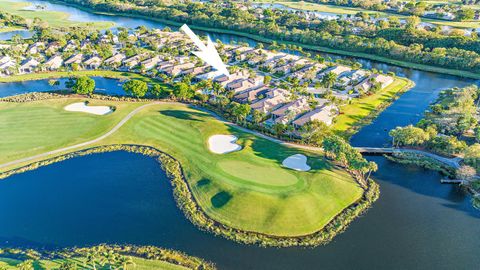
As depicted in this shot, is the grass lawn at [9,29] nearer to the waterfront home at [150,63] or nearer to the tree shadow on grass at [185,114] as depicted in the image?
the waterfront home at [150,63]

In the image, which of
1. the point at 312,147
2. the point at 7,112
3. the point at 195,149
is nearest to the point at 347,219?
the point at 312,147

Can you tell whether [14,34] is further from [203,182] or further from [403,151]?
[403,151]

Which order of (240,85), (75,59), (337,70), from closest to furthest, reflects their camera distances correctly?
(240,85), (337,70), (75,59)

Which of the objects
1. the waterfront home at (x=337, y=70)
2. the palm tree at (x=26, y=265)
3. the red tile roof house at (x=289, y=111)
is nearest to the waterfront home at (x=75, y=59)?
the red tile roof house at (x=289, y=111)

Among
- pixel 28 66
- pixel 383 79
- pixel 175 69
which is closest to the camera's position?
pixel 383 79

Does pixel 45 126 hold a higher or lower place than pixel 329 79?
lower

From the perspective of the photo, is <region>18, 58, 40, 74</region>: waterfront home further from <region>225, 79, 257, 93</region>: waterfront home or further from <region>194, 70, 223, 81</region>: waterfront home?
<region>225, 79, 257, 93</region>: waterfront home

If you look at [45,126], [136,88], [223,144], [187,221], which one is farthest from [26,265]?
[136,88]
